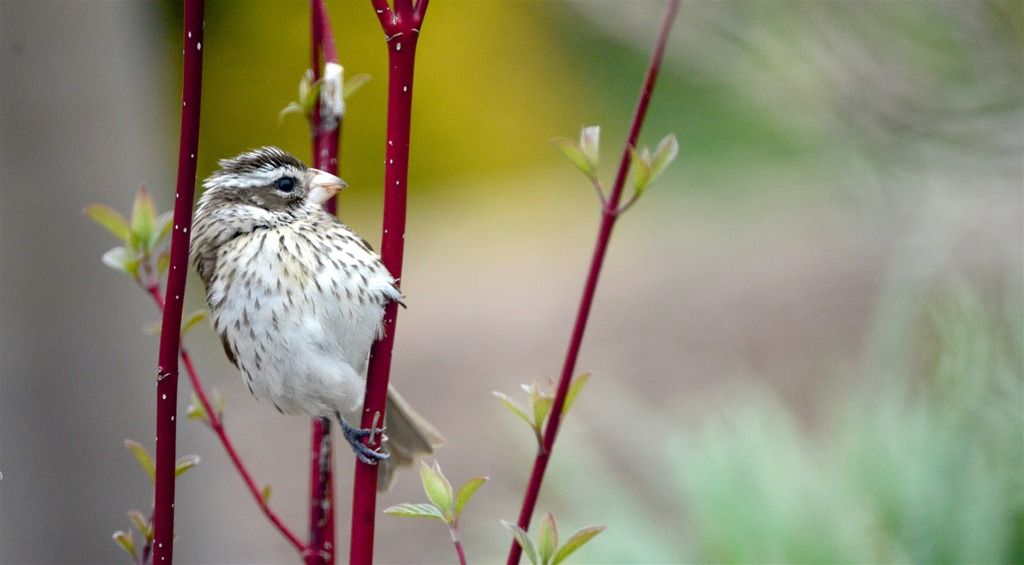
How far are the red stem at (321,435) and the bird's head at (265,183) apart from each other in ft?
0.55

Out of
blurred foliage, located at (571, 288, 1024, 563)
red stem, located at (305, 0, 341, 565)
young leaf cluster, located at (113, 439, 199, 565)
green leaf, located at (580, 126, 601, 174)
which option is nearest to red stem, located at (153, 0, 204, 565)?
young leaf cluster, located at (113, 439, 199, 565)

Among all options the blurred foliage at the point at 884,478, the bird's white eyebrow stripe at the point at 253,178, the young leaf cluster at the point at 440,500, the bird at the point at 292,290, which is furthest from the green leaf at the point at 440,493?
the blurred foliage at the point at 884,478

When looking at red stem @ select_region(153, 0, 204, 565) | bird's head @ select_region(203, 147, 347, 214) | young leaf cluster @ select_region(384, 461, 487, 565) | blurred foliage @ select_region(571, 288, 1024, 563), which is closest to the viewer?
red stem @ select_region(153, 0, 204, 565)

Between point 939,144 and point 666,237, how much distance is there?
2551mm

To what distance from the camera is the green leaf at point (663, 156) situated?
2.61 feet

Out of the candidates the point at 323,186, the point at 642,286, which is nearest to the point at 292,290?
the point at 323,186

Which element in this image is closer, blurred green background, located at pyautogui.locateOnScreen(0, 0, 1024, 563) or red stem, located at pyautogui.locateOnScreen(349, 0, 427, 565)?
red stem, located at pyautogui.locateOnScreen(349, 0, 427, 565)

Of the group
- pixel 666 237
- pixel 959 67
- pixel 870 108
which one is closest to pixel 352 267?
pixel 870 108

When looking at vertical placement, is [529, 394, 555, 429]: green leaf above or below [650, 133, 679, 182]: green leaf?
below

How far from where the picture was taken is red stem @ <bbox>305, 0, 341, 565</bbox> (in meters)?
0.85

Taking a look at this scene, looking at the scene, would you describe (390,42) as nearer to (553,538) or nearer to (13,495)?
(553,538)

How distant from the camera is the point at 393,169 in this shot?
70 cm

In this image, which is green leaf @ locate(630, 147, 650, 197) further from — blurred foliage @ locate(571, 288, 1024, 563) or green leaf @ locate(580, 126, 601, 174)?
blurred foliage @ locate(571, 288, 1024, 563)

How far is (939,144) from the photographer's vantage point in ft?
6.81
